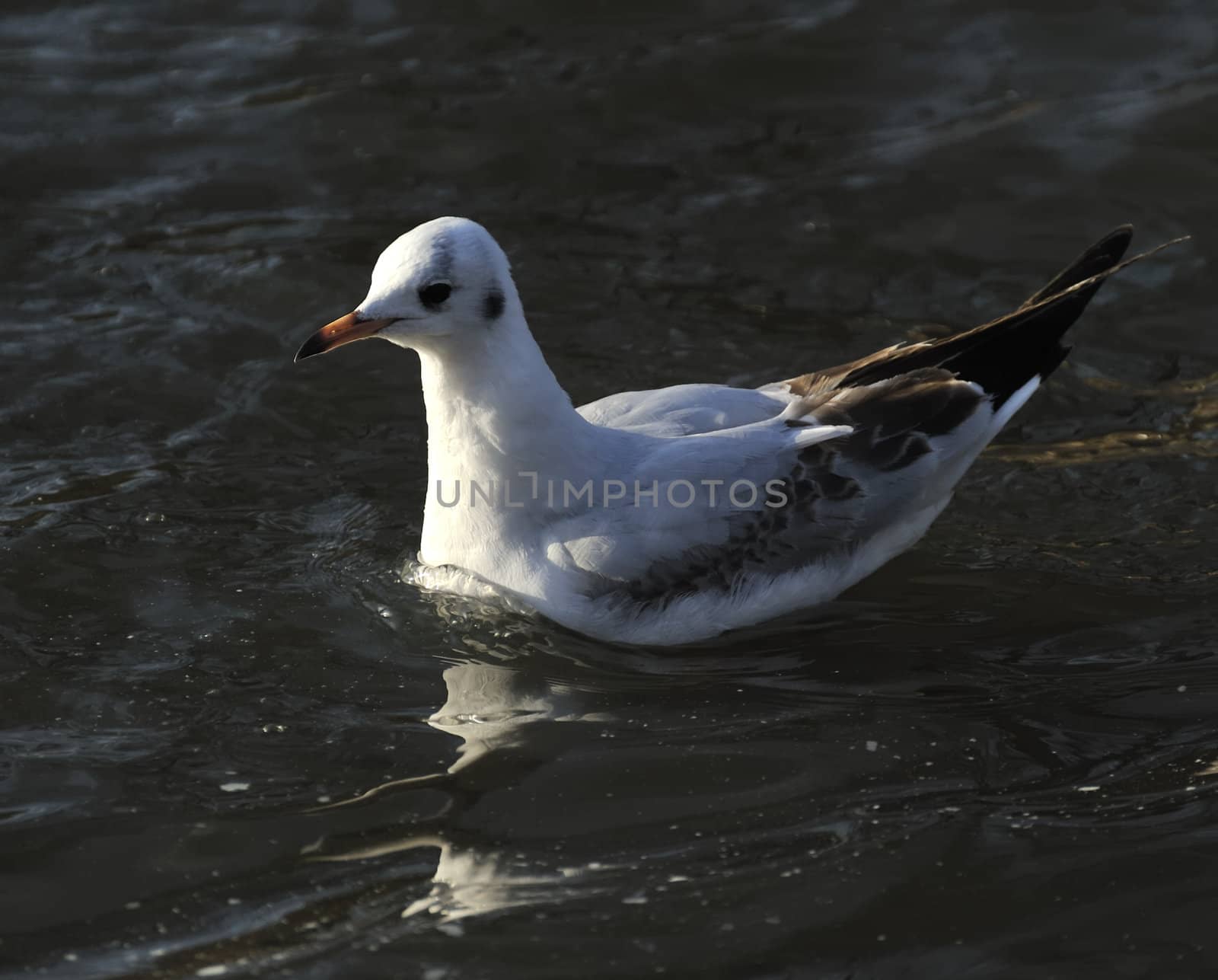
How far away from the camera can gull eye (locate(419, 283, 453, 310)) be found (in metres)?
5.49

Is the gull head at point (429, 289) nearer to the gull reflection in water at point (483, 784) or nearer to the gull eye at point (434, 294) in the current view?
the gull eye at point (434, 294)

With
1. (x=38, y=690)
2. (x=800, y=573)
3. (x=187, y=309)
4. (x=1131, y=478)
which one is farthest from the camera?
(x=187, y=309)

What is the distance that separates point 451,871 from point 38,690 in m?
1.82

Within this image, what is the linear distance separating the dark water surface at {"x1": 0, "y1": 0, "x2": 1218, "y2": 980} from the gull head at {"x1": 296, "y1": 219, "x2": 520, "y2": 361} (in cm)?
119

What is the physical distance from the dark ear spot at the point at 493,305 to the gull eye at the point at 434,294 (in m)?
0.14

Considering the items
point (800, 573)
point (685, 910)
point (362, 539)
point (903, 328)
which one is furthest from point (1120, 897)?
point (903, 328)

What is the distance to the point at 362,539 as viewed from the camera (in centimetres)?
669

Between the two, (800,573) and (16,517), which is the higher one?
(16,517)

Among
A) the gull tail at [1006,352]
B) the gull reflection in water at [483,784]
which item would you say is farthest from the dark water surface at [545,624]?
the gull tail at [1006,352]

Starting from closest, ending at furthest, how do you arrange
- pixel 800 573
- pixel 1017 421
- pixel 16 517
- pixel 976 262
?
pixel 800 573, pixel 16 517, pixel 1017 421, pixel 976 262

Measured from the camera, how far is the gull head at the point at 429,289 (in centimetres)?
548

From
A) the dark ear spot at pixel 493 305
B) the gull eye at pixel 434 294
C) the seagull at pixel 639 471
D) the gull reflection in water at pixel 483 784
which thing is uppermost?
the gull eye at pixel 434 294

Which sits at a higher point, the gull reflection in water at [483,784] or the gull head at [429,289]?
the gull head at [429,289]

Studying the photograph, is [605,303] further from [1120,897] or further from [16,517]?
[1120,897]
